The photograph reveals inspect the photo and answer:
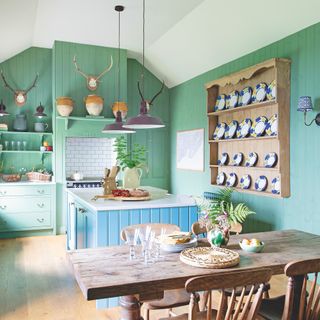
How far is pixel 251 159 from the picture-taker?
15.8ft

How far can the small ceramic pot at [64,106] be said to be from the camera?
5891mm

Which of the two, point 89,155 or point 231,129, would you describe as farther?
point 89,155

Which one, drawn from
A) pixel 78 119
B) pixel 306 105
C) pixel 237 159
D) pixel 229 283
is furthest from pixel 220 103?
pixel 229 283

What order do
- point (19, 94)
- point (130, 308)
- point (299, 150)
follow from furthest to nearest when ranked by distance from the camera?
point (19, 94) → point (299, 150) → point (130, 308)

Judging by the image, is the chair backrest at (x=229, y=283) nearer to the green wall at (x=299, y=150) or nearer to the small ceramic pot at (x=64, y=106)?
the green wall at (x=299, y=150)

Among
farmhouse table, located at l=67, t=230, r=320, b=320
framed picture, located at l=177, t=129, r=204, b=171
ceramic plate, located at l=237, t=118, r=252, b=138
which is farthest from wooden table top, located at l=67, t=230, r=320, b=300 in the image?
framed picture, located at l=177, t=129, r=204, b=171

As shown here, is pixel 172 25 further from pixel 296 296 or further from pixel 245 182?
pixel 296 296

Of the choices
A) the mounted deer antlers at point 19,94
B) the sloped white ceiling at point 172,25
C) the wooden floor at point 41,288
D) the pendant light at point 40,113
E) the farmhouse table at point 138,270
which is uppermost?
the sloped white ceiling at point 172,25

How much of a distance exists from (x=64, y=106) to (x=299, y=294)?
4.87m

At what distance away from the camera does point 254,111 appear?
4.80 m

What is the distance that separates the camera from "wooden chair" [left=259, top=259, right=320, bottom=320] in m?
1.74

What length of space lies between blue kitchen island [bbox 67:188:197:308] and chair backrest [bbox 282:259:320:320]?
169 cm

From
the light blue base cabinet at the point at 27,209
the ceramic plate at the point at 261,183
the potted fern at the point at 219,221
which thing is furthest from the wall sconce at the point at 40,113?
the potted fern at the point at 219,221

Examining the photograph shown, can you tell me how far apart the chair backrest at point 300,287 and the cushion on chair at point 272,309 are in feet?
0.40
